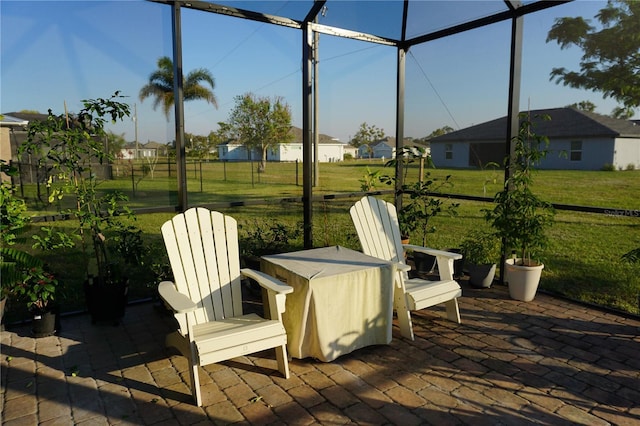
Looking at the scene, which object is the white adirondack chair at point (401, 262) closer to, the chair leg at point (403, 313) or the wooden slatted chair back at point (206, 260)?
the chair leg at point (403, 313)

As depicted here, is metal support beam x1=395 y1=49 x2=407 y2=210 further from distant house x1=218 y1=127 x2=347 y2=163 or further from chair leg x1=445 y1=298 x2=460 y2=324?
distant house x1=218 y1=127 x2=347 y2=163

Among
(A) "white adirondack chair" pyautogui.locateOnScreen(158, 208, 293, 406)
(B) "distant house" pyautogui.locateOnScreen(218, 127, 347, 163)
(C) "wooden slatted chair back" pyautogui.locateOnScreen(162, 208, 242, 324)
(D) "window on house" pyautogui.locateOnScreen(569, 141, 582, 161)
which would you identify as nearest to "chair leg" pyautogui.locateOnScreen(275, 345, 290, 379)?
(A) "white adirondack chair" pyautogui.locateOnScreen(158, 208, 293, 406)

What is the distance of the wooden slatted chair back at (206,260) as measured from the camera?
2.61 metres

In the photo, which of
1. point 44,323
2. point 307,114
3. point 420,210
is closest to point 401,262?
point 420,210

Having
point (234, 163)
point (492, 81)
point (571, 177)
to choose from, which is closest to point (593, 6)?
point (492, 81)

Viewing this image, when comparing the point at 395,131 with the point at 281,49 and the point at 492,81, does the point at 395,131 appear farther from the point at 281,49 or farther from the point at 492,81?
the point at 281,49

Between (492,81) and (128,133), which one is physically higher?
(492,81)

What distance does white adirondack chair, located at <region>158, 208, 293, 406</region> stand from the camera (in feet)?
7.17

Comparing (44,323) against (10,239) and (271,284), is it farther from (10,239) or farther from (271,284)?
(271,284)

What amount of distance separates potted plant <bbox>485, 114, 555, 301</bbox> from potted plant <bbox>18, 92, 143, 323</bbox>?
3.27m

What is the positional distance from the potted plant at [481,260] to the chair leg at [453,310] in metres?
0.86

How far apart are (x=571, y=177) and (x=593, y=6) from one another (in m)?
Answer: 2.22

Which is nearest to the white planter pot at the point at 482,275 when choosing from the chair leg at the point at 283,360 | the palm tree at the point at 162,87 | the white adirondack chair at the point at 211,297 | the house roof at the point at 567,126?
the house roof at the point at 567,126

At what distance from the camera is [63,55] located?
19.3 feet
